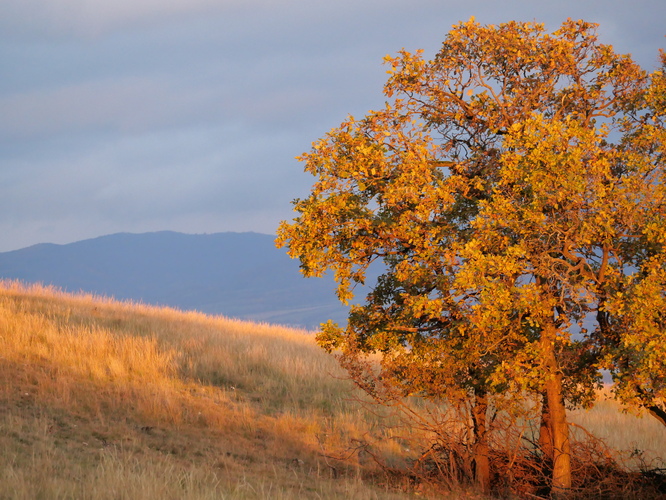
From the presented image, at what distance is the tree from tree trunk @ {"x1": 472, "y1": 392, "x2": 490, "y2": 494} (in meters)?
0.04

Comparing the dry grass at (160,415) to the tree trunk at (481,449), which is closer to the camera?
the dry grass at (160,415)

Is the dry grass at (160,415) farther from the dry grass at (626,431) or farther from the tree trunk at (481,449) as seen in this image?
the dry grass at (626,431)

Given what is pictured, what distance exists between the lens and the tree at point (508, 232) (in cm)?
1017

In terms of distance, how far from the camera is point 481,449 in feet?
42.4

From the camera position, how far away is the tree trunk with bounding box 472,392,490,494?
1269cm

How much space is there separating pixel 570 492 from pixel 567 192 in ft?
18.5

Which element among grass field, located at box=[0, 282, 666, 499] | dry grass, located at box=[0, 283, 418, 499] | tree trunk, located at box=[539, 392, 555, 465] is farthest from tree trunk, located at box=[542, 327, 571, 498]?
dry grass, located at box=[0, 283, 418, 499]

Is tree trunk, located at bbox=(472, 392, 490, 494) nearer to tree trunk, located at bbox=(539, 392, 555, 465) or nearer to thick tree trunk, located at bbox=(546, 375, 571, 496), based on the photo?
tree trunk, located at bbox=(539, 392, 555, 465)

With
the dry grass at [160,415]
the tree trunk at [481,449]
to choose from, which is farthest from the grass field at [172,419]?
the tree trunk at [481,449]

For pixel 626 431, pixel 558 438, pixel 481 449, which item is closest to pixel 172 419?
pixel 481 449

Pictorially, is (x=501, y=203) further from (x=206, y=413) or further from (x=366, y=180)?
(x=206, y=413)

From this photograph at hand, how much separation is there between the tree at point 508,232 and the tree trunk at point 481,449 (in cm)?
4

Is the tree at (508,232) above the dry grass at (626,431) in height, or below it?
above

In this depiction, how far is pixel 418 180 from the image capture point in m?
10.9
